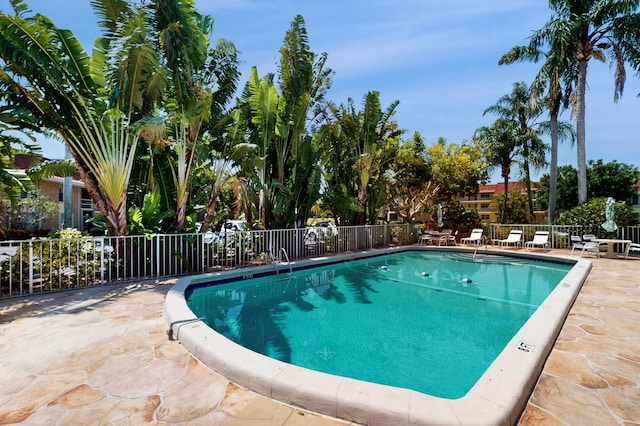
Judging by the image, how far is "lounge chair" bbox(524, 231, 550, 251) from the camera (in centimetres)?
1448

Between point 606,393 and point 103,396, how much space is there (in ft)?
15.8

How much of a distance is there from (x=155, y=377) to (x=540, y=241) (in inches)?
672

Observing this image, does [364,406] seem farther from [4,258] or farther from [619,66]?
[619,66]

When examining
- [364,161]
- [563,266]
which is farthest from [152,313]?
[563,266]

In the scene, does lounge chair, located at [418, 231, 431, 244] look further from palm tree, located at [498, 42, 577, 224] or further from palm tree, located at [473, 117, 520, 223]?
palm tree, located at [473, 117, 520, 223]

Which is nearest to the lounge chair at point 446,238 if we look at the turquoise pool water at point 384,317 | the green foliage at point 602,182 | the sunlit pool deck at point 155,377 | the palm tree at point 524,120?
the turquoise pool water at point 384,317

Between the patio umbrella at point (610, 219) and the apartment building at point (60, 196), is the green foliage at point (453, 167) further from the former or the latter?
the apartment building at point (60, 196)

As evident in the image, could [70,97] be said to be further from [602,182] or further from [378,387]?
[602,182]

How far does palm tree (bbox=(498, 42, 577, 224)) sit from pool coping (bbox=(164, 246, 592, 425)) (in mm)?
18941

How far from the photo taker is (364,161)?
47.4 feet

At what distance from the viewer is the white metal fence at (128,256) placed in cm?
619

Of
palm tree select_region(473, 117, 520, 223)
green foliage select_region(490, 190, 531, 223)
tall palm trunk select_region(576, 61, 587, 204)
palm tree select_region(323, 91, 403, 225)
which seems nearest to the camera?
palm tree select_region(323, 91, 403, 225)

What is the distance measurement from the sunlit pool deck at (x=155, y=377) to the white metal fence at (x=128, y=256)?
53.0 inches

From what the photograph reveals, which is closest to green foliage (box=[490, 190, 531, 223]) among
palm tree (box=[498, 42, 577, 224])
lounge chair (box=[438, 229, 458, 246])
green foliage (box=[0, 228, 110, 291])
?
palm tree (box=[498, 42, 577, 224])
